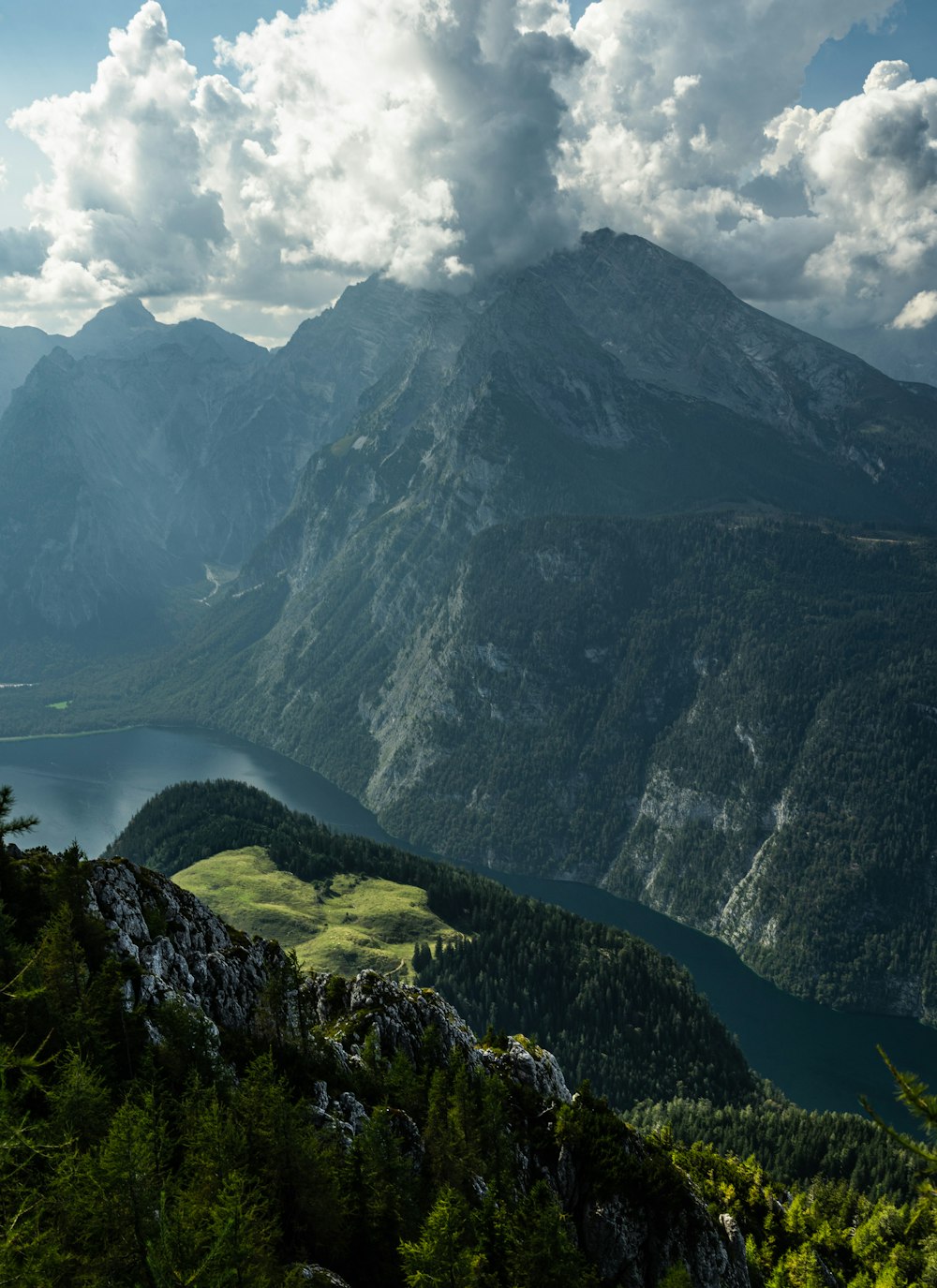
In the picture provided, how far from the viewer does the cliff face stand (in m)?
56.6

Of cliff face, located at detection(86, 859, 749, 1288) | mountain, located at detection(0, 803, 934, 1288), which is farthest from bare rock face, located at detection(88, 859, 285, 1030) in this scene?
mountain, located at detection(0, 803, 934, 1288)

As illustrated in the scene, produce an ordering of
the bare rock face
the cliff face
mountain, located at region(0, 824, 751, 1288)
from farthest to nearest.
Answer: the bare rock face < the cliff face < mountain, located at region(0, 824, 751, 1288)

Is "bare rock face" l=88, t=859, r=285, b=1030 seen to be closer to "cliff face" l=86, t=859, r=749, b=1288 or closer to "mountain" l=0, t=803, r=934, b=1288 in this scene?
"cliff face" l=86, t=859, r=749, b=1288

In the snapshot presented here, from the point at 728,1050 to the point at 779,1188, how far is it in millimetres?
87712

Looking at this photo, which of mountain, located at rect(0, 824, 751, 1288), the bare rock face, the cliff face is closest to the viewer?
mountain, located at rect(0, 824, 751, 1288)

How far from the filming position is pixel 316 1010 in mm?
79312

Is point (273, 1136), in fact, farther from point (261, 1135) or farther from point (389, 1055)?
point (389, 1055)

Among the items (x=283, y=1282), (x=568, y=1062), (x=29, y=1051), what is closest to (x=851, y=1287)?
(x=283, y=1282)

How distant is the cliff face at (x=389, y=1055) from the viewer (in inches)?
2229

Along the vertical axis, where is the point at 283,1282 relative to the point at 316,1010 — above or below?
above

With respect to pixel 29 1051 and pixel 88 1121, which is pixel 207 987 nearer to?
pixel 29 1051

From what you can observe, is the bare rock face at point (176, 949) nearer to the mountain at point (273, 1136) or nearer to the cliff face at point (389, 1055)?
the cliff face at point (389, 1055)

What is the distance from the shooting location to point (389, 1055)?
239 feet

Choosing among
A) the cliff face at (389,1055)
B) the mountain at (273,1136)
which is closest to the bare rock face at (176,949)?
the cliff face at (389,1055)
